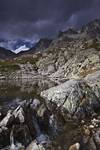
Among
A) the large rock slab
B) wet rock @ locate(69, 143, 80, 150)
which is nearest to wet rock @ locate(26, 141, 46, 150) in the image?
wet rock @ locate(69, 143, 80, 150)

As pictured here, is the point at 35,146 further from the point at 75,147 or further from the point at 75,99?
the point at 75,99

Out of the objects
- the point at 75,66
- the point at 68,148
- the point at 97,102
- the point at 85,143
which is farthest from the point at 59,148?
the point at 75,66

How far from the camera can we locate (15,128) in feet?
107

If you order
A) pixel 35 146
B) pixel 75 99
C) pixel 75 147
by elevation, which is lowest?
pixel 75 147

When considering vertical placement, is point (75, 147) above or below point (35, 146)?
below

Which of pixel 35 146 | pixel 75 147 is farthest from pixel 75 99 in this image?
pixel 35 146

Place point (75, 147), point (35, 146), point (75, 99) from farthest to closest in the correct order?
point (75, 99), point (35, 146), point (75, 147)

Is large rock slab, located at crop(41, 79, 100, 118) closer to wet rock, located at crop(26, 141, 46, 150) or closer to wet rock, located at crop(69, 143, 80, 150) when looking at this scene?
wet rock, located at crop(69, 143, 80, 150)

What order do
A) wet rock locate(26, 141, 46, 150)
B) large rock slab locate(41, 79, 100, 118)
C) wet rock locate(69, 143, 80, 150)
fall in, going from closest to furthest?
wet rock locate(69, 143, 80, 150), wet rock locate(26, 141, 46, 150), large rock slab locate(41, 79, 100, 118)

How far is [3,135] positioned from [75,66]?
377 feet

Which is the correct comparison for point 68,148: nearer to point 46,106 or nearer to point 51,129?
point 51,129

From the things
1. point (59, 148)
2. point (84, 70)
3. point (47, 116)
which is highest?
point (84, 70)

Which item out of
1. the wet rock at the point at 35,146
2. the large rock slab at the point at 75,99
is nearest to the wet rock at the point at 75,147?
the wet rock at the point at 35,146

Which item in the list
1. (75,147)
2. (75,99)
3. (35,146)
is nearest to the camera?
(75,147)
